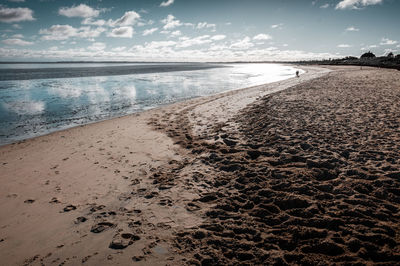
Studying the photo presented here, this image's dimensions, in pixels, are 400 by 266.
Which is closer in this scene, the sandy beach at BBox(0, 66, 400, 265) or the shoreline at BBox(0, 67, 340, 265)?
the sandy beach at BBox(0, 66, 400, 265)

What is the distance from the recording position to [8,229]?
4359 mm

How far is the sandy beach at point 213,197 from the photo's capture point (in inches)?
138

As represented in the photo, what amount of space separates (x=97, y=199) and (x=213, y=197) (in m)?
2.75

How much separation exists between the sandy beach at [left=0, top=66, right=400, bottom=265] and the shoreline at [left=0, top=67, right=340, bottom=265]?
0.09 ft

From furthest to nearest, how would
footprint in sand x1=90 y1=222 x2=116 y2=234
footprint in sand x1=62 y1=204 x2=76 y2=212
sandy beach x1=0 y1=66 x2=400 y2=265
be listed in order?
footprint in sand x1=62 y1=204 x2=76 y2=212
footprint in sand x1=90 y1=222 x2=116 y2=234
sandy beach x1=0 y1=66 x2=400 y2=265

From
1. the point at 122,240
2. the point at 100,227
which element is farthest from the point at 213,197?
the point at 100,227

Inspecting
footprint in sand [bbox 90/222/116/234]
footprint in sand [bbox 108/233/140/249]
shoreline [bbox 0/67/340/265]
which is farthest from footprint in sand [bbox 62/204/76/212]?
footprint in sand [bbox 108/233/140/249]

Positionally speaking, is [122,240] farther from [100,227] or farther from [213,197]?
[213,197]

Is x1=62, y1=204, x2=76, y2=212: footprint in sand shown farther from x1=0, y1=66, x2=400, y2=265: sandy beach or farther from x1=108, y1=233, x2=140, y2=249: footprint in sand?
x1=108, y1=233, x2=140, y2=249: footprint in sand

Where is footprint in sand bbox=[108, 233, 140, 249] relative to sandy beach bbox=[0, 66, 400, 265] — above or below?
below

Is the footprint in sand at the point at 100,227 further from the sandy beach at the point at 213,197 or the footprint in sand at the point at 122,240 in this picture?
the footprint in sand at the point at 122,240

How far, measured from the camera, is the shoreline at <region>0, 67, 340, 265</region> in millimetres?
3732

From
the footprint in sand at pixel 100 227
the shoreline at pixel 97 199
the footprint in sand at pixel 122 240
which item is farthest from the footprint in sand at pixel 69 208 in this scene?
the footprint in sand at pixel 122 240

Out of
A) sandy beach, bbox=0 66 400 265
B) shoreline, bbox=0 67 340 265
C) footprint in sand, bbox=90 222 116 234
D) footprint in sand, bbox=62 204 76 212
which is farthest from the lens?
footprint in sand, bbox=62 204 76 212
